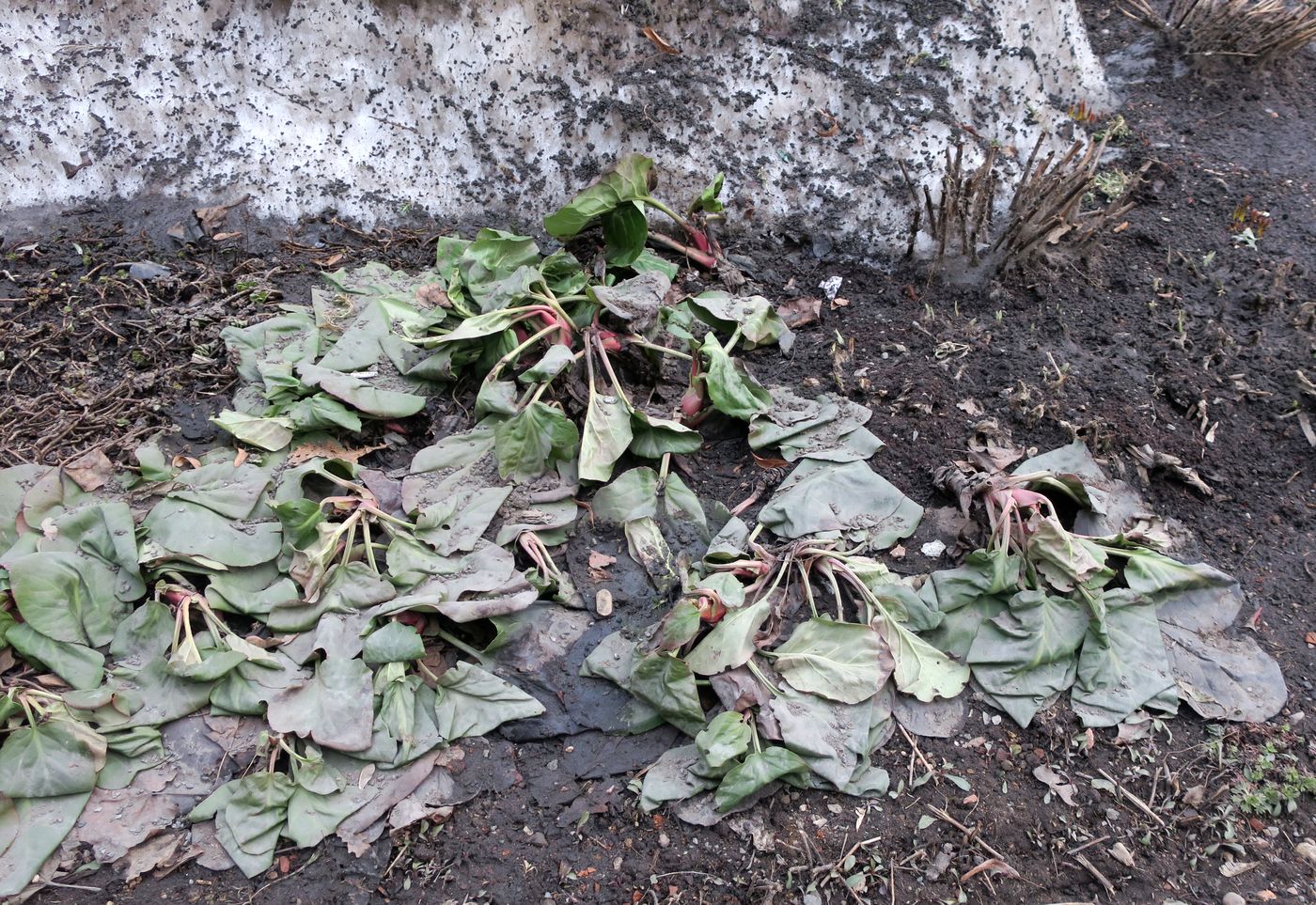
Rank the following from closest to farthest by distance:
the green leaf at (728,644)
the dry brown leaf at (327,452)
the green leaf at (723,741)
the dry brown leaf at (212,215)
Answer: the green leaf at (723,741) < the green leaf at (728,644) < the dry brown leaf at (327,452) < the dry brown leaf at (212,215)

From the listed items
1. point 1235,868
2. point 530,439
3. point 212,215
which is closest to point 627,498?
point 530,439

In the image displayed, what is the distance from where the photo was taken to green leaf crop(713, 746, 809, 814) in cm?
286

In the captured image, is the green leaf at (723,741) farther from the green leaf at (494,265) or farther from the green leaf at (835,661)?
the green leaf at (494,265)

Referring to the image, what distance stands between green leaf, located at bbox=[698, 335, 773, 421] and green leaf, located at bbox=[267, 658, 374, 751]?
183cm

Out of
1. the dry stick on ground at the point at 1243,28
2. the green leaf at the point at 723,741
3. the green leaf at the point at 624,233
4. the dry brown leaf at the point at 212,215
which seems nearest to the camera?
the green leaf at the point at 723,741

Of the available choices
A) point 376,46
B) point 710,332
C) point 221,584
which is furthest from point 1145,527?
point 376,46

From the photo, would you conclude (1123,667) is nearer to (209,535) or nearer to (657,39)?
(209,535)

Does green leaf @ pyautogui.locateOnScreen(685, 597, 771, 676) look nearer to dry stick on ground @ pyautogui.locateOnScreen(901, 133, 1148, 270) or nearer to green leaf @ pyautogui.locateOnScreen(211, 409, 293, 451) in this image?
green leaf @ pyautogui.locateOnScreen(211, 409, 293, 451)

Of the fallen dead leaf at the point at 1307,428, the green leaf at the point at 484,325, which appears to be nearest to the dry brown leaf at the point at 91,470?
the green leaf at the point at 484,325

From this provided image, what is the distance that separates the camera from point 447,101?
5199 mm

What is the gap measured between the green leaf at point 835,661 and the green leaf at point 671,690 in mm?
369

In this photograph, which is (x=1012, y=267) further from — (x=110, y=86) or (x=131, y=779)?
(x=110, y=86)

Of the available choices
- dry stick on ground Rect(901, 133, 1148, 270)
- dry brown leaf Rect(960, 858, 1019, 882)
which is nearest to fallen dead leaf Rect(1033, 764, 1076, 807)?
dry brown leaf Rect(960, 858, 1019, 882)

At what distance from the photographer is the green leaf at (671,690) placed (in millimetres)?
3002
